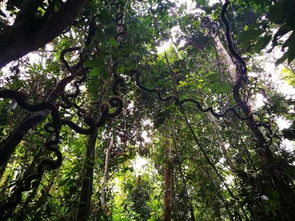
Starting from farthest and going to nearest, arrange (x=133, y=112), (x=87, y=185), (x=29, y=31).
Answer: (x=133, y=112)
(x=87, y=185)
(x=29, y=31)

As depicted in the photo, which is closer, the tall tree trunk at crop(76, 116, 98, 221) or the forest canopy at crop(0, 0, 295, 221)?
the forest canopy at crop(0, 0, 295, 221)

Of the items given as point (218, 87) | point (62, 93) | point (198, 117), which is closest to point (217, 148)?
point (198, 117)

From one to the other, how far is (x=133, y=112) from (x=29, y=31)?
3204 mm


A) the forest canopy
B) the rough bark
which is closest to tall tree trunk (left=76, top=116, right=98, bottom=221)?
the forest canopy

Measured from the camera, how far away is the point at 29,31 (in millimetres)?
1559

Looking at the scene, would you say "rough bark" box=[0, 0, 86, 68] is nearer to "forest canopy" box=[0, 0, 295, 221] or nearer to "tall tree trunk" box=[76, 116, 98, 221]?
"forest canopy" box=[0, 0, 295, 221]

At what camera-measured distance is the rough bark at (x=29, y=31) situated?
1.47 metres

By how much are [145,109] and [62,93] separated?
2076 millimetres

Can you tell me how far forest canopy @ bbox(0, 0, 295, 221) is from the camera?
1911 millimetres

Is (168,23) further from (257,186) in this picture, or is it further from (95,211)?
(95,211)

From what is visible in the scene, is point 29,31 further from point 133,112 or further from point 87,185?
point 133,112

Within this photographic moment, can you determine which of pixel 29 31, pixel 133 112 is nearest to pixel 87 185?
pixel 29 31

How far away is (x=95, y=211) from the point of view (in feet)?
9.23

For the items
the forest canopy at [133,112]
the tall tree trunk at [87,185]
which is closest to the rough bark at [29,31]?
the forest canopy at [133,112]
